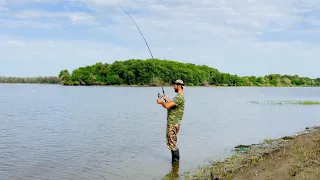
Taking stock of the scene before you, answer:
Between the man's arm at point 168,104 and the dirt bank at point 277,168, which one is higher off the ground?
the man's arm at point 168,104

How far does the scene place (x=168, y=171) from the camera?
425 inches

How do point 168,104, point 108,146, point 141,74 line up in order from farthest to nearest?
point 141,74
point 108,146
point 168,104

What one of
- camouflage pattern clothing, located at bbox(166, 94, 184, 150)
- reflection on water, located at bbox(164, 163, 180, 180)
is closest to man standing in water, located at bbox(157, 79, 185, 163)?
camouflage pattern clothing, located at bbox(166, 94, 184, 150)

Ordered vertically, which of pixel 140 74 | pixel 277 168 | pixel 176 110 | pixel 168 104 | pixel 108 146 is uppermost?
pixel 140 74

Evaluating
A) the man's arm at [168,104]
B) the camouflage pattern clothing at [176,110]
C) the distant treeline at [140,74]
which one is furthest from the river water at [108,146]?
the distant treeline at [140,74]

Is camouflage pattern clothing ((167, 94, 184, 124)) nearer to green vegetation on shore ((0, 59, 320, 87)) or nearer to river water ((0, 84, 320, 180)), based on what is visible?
river water ((0, 84, 320, 180))

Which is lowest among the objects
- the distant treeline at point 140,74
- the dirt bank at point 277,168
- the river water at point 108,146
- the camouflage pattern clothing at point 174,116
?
the river water at point 108,146

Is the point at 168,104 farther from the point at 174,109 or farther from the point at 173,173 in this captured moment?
the point at 173,173

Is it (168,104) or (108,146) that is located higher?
(168,104)

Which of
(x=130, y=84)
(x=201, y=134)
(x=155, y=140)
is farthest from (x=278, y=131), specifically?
(x=130, y=84)

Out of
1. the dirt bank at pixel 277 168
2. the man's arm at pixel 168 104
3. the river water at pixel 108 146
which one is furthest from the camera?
the river water at pixel 108 146

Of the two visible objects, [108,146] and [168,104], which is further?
[108,146]


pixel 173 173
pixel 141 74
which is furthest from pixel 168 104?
pixel 141 74

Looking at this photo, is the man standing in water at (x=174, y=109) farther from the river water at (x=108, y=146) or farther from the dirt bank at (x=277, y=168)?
the dirt bank at (x=277, y=168)
